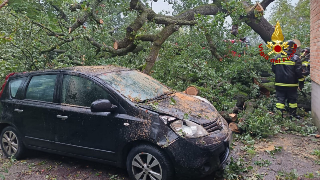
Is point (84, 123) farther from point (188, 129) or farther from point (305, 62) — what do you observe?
point (305, 62)

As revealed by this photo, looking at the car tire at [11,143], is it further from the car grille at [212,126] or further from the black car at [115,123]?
the car grille at [212,126]

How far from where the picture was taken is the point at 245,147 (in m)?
5.14

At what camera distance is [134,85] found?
4254mm

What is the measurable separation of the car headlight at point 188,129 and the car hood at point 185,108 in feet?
0.30

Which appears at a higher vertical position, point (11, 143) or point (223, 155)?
point (223, 155)

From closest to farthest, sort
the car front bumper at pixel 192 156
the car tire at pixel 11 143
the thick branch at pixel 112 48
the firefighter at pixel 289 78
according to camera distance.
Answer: the car front bumper at pixel 192 156 < the car tire at pixel 11 143 < the firefighter at pixel 289 78 < the thick branch at pixel 112 48

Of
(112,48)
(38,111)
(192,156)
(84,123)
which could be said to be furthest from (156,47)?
(192,156)

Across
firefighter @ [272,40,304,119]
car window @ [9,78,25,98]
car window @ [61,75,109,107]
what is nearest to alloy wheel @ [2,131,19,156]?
car window @ [9,78,25,98]

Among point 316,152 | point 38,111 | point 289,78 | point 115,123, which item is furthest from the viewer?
point 289,78

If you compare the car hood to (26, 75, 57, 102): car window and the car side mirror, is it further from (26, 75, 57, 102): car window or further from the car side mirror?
(26, 75, 57, 102): car window

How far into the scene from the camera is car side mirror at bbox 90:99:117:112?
11.8ft

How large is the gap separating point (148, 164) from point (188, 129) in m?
0.74

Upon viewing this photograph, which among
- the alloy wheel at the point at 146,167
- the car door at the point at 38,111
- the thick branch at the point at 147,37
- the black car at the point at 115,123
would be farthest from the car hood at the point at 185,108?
the thick branch at the point at 147,37

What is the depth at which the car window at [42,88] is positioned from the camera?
4.43m
